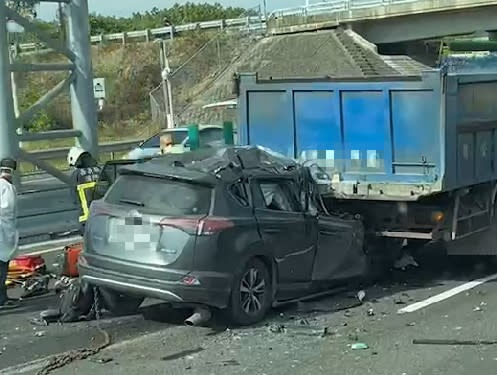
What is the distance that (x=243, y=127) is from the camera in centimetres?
1223

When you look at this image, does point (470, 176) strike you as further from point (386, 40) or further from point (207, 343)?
point (386, 40)

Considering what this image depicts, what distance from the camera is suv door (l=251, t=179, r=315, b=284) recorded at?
9.15 m

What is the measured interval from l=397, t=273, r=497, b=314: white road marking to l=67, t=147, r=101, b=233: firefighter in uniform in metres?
3.87

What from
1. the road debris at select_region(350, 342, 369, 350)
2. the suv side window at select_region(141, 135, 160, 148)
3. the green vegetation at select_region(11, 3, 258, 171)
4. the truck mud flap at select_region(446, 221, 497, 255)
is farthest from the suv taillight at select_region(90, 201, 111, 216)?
the green vegetation at select_region(11, 3, 258, 171)

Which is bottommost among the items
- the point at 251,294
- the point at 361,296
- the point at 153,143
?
the point at 361,296

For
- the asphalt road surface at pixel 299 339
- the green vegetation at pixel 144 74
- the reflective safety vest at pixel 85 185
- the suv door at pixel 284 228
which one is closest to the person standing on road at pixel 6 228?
the asphalt road surface at pixel 299 339

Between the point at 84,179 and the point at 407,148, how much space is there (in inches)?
168

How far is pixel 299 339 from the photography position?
27.3ft

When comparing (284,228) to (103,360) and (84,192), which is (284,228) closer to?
(103,360)

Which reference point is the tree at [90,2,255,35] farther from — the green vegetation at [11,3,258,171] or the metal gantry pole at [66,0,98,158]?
the metal gantry pole at [66,0,98,158]

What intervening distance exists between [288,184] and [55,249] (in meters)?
5.44

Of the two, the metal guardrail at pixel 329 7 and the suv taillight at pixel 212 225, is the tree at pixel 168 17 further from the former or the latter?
the suv taillight at pixel 212 225

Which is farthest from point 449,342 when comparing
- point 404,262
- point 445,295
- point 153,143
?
point 153,143

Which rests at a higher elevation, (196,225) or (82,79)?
(82,79)
